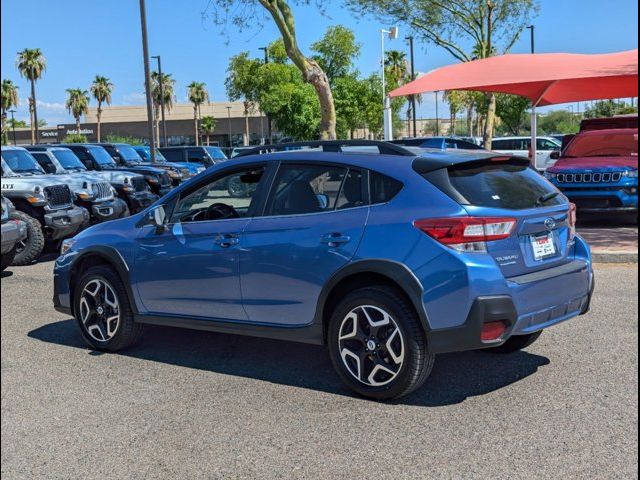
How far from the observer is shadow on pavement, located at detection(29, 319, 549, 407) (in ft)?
15.5

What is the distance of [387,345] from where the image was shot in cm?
438

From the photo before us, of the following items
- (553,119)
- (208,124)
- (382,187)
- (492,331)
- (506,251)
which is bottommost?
(492,331)

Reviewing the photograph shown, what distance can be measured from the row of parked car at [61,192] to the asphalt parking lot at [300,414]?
2.23 m

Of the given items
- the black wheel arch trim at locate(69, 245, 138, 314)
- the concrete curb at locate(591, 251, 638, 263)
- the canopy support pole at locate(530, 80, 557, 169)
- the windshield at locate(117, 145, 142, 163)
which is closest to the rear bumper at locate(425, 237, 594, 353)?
the black wheel arch trim at locate(69, 245, 138, 314)

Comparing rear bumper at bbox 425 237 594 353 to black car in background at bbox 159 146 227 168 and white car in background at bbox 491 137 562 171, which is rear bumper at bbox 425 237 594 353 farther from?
white car in background at bbox 491 137 562 171

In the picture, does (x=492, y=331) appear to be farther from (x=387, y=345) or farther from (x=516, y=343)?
(x=516, y=343)

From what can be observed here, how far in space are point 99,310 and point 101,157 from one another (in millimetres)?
14591

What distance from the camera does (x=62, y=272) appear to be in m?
5.96

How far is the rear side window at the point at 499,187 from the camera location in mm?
4363

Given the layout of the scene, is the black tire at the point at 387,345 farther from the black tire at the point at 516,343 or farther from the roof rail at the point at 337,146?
the black tire at the point at 516,343

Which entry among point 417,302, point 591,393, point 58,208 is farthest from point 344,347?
point 58,208

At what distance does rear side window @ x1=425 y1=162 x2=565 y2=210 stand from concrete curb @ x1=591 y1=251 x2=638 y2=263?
5.25 m

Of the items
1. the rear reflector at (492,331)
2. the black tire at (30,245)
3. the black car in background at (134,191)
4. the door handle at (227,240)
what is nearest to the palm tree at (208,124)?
the black car in background at (134,191)

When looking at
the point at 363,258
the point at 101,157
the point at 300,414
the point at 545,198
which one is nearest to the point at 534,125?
the point at 101,157
